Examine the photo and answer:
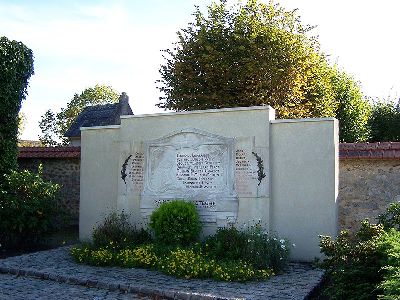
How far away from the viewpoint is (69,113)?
4119 centimetres

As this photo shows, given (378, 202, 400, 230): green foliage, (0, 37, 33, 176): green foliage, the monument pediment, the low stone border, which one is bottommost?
the low stone border

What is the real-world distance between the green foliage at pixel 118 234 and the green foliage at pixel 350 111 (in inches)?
616

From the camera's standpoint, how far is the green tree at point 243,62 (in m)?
18.8

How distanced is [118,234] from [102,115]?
1843cm

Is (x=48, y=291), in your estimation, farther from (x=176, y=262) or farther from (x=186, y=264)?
(x=186, y=264)

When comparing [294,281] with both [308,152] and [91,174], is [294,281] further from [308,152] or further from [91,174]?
[91,174]

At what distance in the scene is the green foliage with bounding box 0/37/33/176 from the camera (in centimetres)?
1286

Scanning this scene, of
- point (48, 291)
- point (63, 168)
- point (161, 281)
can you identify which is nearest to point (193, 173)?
point (161, 281)

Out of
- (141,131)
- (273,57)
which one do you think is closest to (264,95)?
(273,57)

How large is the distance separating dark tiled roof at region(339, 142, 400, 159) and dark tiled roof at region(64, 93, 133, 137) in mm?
16662

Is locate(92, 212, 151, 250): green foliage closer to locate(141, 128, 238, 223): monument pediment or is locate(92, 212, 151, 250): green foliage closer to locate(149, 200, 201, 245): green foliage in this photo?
locate(141, 128, 238, 223): monument pediment

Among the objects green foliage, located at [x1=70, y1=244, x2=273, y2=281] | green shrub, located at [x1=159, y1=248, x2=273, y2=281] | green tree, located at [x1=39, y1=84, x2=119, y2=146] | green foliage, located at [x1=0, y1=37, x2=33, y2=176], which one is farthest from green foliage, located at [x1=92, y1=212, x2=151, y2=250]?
green tree, located at [x1=39, y1=84, x2=119, y2=146]

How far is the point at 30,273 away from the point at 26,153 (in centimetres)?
876

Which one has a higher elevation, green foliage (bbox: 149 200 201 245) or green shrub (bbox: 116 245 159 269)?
green foliage (bbox: 149 200 201 245)
